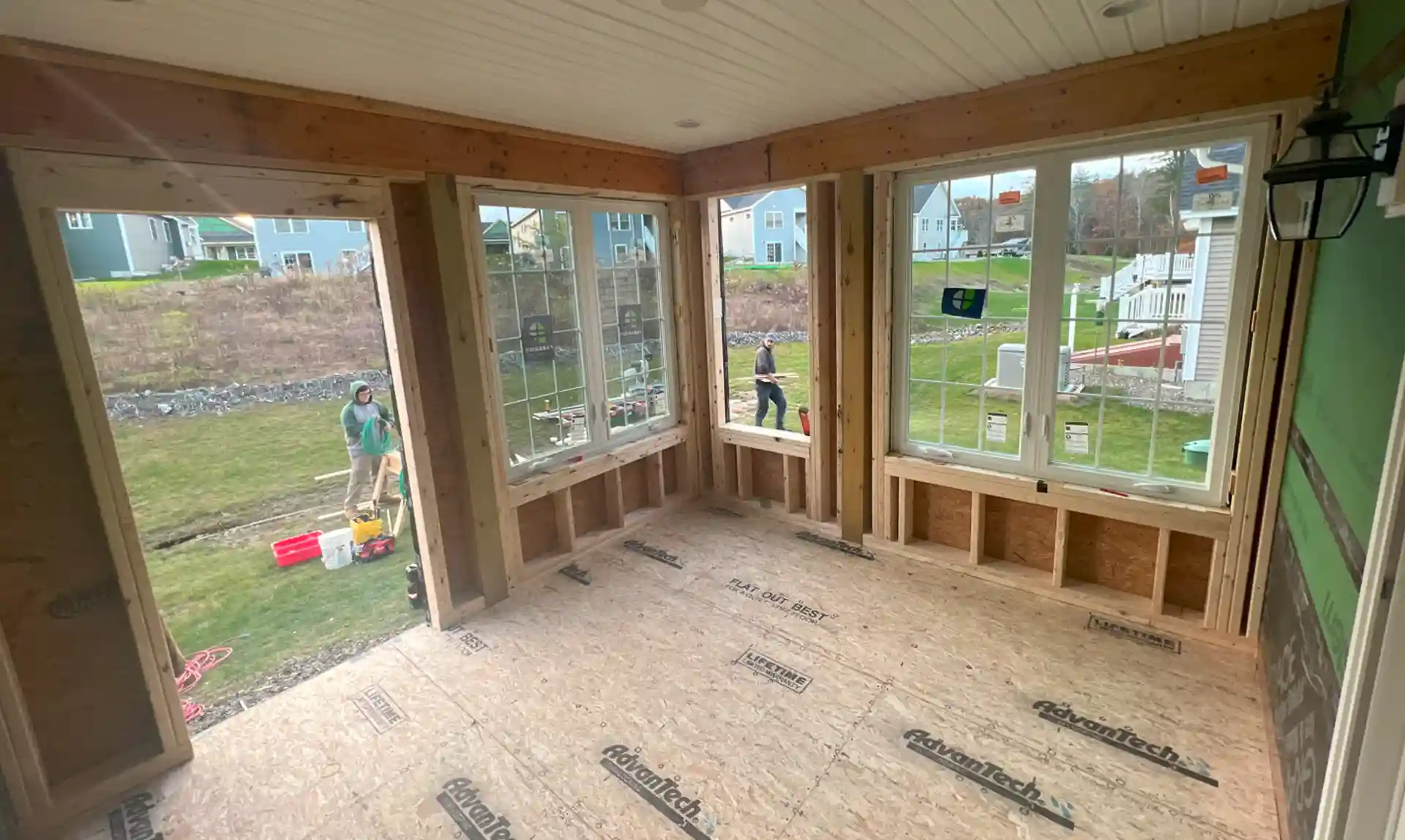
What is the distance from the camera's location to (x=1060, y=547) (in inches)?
127

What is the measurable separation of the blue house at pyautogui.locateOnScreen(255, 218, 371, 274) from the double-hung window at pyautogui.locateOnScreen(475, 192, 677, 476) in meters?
5.08

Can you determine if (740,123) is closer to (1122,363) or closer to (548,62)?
(548,62)

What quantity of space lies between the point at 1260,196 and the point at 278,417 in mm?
9388

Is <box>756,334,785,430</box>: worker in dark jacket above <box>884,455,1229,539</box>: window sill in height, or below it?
above

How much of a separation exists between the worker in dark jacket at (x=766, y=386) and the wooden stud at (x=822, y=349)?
95 centimetres

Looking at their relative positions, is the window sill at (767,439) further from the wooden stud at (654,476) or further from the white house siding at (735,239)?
the white house siding at (735,239)

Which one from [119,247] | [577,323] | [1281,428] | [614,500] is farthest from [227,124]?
[119,247]

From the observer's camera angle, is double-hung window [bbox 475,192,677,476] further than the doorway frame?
Yes

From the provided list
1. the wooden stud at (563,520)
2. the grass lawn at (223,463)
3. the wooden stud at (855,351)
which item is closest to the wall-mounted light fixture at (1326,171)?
the wooden stud at (855,351)

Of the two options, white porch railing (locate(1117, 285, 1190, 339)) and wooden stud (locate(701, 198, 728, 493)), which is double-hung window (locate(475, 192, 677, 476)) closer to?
wooden stud (locate(701, 198, 728, 493))

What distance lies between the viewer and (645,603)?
3.43 m

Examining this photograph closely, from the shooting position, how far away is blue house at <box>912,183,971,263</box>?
340 centimetres

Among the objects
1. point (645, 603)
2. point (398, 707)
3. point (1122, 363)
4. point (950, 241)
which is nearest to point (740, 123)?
point (950, 241)

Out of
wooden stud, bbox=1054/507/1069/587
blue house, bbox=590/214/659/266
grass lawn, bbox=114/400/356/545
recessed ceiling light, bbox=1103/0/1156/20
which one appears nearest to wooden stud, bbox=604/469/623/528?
blue house, bbox=590/214/659/266
